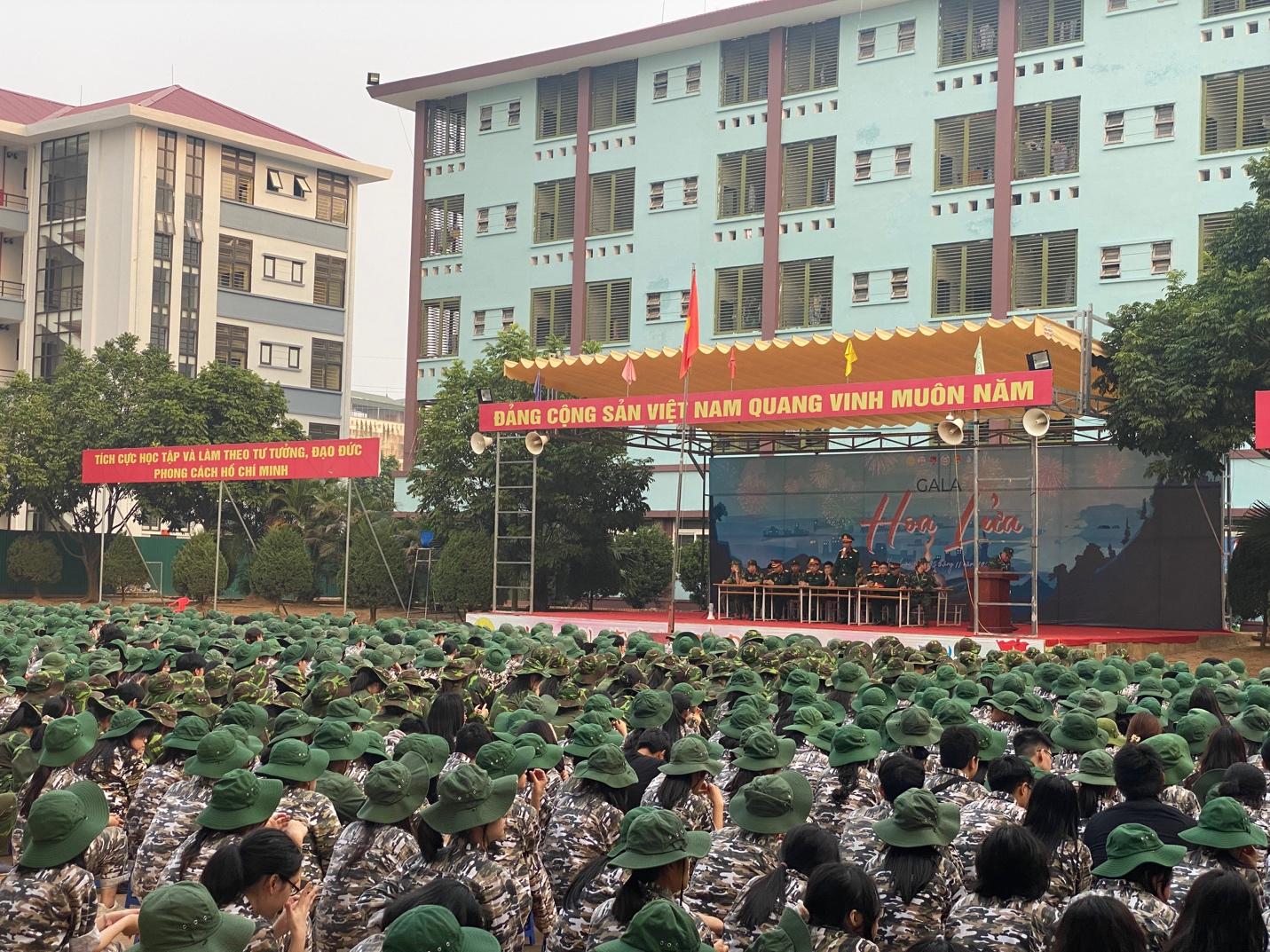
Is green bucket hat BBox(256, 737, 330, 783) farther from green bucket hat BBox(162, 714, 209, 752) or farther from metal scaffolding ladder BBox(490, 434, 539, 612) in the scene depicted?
metal scaffolding ladder BBox(490, 434, 539, 612)

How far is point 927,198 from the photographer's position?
33.1 metres

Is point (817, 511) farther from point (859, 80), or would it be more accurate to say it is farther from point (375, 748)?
point (375, 748)

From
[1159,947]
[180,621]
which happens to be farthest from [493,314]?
[1159,947]

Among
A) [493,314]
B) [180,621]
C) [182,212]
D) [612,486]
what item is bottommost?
[180,621]

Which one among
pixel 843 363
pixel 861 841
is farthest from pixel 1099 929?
pixel 843 363

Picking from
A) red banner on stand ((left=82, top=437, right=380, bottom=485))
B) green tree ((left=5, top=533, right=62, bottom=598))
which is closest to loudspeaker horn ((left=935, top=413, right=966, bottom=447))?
red banner on stand ((left=82, top=437, right=380, bottom=485))

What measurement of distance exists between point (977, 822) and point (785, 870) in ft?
4.10

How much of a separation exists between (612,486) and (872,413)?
1125cm

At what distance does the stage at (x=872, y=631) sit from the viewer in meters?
20.8

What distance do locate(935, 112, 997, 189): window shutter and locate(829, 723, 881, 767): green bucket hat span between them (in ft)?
89.8

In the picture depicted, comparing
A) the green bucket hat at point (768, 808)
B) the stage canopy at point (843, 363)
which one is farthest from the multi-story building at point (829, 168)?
the green bucket hat at point (768, 808)

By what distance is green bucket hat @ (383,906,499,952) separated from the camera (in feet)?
11.7

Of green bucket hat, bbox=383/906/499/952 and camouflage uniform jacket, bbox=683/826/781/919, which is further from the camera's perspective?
camouflage uniform jacket, bbox=683/826/781/919

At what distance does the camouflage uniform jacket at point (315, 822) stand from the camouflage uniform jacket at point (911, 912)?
2.44 m
